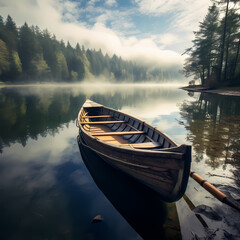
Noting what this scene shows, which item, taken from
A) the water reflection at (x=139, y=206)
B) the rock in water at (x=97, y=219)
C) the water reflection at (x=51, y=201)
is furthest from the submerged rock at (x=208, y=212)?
the rock in water at (x=97, y=219)

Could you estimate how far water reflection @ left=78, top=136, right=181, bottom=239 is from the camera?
12.0ft

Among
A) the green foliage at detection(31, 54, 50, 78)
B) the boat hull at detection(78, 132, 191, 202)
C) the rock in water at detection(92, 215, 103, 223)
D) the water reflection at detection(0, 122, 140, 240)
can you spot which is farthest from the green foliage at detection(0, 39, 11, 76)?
the rock in water at detection(92, 215, 103, 223)

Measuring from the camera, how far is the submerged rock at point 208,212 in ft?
12.2

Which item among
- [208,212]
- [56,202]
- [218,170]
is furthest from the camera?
[218,170]

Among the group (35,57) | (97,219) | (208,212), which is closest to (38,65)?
(35,57)

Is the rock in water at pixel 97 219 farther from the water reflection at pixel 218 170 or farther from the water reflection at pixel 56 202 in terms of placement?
the water reflection at pixel 218 170

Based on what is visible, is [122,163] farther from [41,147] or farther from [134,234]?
[41,147]

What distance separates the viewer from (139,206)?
4.52 meters

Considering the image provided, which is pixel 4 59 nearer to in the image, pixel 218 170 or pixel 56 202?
pixel 56 202

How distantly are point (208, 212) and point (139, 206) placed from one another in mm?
1882

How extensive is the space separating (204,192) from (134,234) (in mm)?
2694

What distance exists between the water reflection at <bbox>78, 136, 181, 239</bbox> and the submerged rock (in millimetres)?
645

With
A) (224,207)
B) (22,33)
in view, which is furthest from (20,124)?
(22,33)

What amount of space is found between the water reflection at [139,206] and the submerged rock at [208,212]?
0.64 metres
